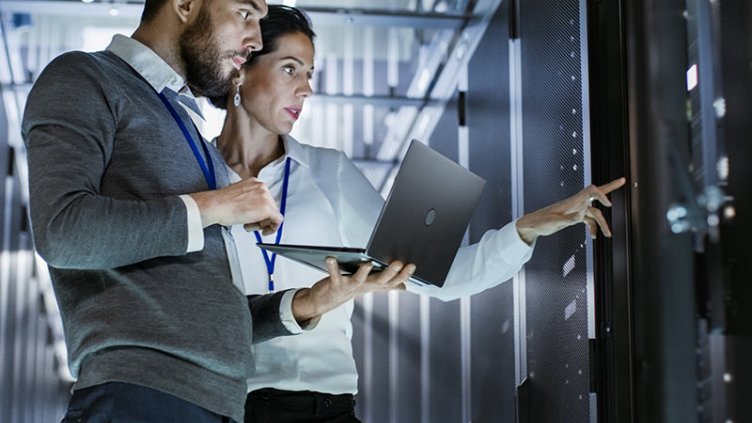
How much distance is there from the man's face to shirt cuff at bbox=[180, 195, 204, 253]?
0.38 m

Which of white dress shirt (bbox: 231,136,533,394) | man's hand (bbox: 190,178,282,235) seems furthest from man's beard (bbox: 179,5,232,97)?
white dress shirt (bbox: 231,136,533,394)

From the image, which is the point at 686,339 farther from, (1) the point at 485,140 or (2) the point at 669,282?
(1) the point at 485,140

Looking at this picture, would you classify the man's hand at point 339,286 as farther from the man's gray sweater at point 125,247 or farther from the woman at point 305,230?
the man's gray sweater at point 125,247

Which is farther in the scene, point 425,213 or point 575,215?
point 575,215

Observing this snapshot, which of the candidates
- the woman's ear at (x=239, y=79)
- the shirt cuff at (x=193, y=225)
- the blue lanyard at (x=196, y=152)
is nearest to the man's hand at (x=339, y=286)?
the blue lanyard at (x=196, y=152)

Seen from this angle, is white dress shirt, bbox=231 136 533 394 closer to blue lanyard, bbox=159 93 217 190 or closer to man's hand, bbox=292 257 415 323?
man's hand, bbox=292 257 415 323

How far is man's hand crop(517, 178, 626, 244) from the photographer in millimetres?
2561

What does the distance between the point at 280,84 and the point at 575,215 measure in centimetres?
95

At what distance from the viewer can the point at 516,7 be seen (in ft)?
11.6

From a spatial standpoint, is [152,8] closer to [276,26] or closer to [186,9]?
[186,9]

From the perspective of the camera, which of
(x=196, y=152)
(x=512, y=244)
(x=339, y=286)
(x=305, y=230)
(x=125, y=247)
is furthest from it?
(x=305, y=230)

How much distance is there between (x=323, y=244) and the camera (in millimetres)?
2896

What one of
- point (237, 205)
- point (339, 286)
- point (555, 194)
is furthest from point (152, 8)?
point (555, 194)

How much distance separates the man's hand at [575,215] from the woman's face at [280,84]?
75cm
